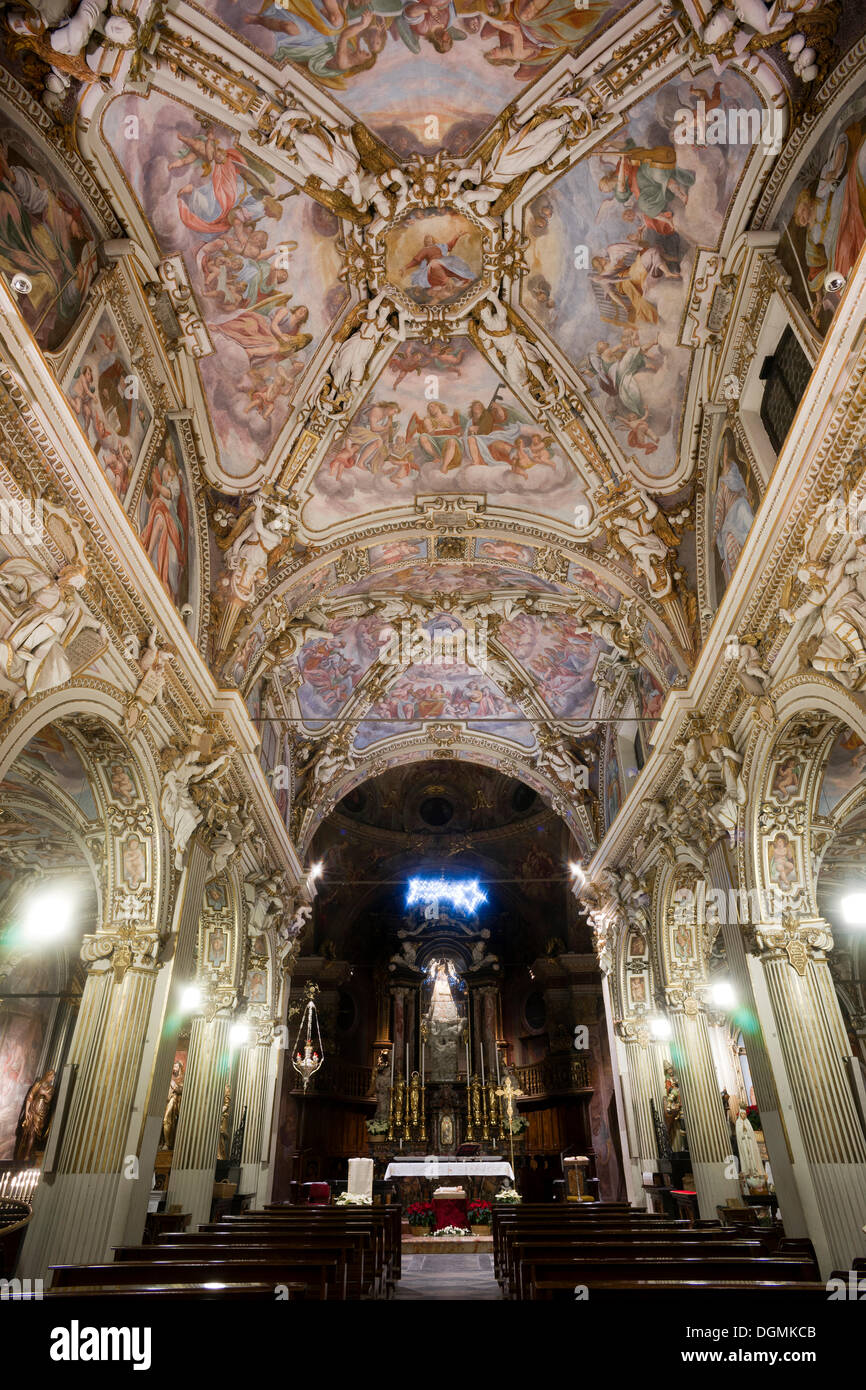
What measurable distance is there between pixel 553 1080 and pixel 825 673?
2130 cm

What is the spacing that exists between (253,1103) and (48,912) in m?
6.25

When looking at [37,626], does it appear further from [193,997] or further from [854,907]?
[854,907]

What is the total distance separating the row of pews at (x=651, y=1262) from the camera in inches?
174

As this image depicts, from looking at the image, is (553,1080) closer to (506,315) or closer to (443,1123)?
(443,1123)

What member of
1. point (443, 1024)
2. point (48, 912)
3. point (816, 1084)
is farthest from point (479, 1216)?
point (816, 1084)

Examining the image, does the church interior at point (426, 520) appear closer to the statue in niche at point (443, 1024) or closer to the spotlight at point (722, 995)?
the spotlight at point (722, 995)

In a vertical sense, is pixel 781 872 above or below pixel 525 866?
below

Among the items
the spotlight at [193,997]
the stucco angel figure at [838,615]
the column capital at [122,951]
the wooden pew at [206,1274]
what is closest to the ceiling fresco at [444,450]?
the stucco angel figure at [838,615]

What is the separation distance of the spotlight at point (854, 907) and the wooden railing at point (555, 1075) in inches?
415

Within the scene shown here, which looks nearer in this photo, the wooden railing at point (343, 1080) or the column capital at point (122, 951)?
the column capital at point (122, 951)

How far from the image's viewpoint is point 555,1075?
25.0 m

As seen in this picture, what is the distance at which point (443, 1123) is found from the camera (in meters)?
26.2

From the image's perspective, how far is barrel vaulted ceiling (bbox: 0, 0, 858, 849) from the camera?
7965 mm
